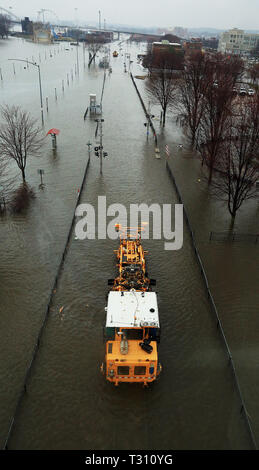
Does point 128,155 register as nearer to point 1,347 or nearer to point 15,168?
point 15,168

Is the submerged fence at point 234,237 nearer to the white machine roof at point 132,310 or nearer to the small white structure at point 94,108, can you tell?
the white machine roof at point 132,310

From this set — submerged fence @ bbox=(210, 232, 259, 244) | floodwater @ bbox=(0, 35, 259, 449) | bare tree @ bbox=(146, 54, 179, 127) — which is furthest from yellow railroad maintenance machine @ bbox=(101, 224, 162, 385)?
bare tree @ bbox=(146, 54, 179, 127)

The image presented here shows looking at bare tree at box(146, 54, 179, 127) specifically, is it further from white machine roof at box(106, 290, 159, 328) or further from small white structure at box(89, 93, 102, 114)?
white machine roof at box(106, 290, 159, 328)

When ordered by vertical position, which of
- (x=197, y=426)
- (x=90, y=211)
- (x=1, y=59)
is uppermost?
(x=1, y=59)

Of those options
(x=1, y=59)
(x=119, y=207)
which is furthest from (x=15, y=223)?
(x=1, y=59)

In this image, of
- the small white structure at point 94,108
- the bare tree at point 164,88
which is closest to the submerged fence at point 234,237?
the bare tree at point 164,88

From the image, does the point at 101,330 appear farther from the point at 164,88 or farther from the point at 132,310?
the point at 164,88
